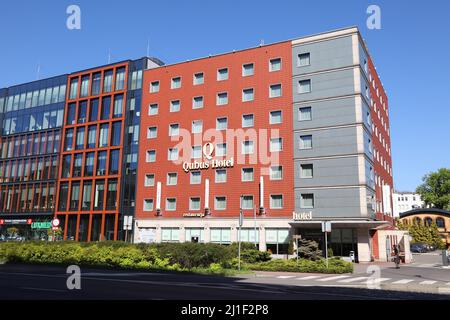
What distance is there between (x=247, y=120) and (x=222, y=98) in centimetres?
460

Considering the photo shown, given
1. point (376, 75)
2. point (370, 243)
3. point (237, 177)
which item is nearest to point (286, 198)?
point (237, 177)

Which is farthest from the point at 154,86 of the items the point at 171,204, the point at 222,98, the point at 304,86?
the point at 304,86

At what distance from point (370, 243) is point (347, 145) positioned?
33.1 ft

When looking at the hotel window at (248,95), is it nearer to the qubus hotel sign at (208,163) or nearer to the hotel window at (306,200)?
the qubus hotel sign at (208,163)

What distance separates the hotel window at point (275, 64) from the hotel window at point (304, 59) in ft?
7.63

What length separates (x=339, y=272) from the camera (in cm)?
2583

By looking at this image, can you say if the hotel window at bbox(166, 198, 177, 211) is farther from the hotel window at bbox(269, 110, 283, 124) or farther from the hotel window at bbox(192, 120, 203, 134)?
the hotel window at bbox(269, 110, 283, 124)

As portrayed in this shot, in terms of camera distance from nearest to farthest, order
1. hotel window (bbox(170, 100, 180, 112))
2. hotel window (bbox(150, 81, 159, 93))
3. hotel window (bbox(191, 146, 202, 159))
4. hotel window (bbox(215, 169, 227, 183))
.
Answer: hotel window (bbox(215, 169, 227, 183)) < hotel window (bbox(191, 146, 202, 159)) < hotel window (bbox(170, 100, 180, 112)) < hotel window (bbox(150, 81, 159, 93))

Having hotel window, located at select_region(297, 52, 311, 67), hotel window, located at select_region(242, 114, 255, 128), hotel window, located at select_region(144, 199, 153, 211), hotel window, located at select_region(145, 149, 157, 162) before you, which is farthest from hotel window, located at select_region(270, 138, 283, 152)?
hotel window, located at select_region(144, 199, 153, 211)

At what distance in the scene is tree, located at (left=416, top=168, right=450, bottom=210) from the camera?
11031 cm

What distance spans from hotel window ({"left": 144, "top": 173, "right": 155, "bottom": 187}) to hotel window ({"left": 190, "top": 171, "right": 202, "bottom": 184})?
18.7 ft

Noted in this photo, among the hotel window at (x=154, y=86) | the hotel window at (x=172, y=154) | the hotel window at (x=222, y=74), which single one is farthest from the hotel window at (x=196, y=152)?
the hotel window at (x=154, y=86)

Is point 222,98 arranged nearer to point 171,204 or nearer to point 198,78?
point 198,78

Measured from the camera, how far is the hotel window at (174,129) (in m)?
51.1
